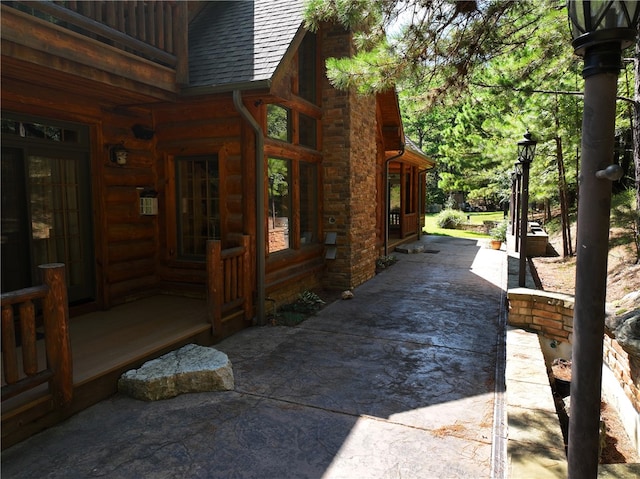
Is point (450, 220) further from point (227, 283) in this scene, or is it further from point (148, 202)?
point (227, 283)

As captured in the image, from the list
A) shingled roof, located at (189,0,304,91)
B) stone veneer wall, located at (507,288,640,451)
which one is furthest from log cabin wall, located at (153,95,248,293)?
stone veneer wall, located at (507,288,640,451)

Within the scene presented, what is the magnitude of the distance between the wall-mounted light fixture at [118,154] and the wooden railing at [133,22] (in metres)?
1.25

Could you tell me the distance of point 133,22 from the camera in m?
4.79

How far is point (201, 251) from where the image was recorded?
21.4 feet

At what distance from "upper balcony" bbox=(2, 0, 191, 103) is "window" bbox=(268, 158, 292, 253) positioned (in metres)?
1.82

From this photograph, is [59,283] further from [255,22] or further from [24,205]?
[255,22]

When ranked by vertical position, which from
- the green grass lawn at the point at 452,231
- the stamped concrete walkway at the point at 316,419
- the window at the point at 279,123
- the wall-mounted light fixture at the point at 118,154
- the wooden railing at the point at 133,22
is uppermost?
the wooden railing at the point at 133,22

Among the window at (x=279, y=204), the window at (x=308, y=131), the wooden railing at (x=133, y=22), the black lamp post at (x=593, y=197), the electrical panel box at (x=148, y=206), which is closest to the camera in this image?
the black lamp post at (x=593, y=197)

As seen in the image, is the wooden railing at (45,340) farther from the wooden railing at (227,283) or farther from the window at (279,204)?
the window at (279,204)

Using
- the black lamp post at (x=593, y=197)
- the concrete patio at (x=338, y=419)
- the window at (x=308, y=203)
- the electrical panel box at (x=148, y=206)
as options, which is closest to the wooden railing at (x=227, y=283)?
the concrete patio at (x=338, y=419)

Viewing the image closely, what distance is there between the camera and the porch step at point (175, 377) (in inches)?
150

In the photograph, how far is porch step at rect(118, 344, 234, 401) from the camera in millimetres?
3812

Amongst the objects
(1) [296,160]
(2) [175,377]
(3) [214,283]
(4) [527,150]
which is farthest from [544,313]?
(2) [175,377]

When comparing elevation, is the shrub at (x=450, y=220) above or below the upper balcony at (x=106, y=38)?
below
